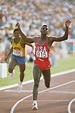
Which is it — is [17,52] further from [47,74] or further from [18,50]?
[47,74]

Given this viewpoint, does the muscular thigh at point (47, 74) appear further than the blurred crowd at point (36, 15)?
A: No

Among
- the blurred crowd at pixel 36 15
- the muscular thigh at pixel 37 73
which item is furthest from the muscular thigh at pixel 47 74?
the blurred crowd at pixel 36 15

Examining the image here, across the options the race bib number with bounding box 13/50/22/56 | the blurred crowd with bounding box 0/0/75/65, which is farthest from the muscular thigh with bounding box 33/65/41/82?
the blurred crowd with bounding box 0/0/75/65

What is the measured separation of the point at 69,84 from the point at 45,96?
3714 mm

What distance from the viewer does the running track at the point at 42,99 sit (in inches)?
349

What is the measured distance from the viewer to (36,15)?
93.7 ft

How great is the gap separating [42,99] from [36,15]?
1821cm

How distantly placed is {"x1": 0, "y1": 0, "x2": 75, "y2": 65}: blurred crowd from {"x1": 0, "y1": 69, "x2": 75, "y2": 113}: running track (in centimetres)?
1012

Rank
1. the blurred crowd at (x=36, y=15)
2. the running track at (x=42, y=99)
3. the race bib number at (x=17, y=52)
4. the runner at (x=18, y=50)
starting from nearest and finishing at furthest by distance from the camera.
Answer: the running track at (x=42, y=99) → the runner at (x=18, y=50) → the race bib number at (x=17, y=52) → the blurred crowd at (x=36, y=15)

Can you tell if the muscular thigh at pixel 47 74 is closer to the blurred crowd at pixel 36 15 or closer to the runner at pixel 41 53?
the runner at pixel 41 53

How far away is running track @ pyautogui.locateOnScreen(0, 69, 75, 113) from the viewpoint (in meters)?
8.86

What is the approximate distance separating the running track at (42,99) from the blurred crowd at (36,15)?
10124 millimetres

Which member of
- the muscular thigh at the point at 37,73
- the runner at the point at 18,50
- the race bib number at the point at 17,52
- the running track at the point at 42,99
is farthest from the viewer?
the race bib number at the point at 17,52

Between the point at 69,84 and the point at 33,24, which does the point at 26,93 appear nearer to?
the point at 69,84
